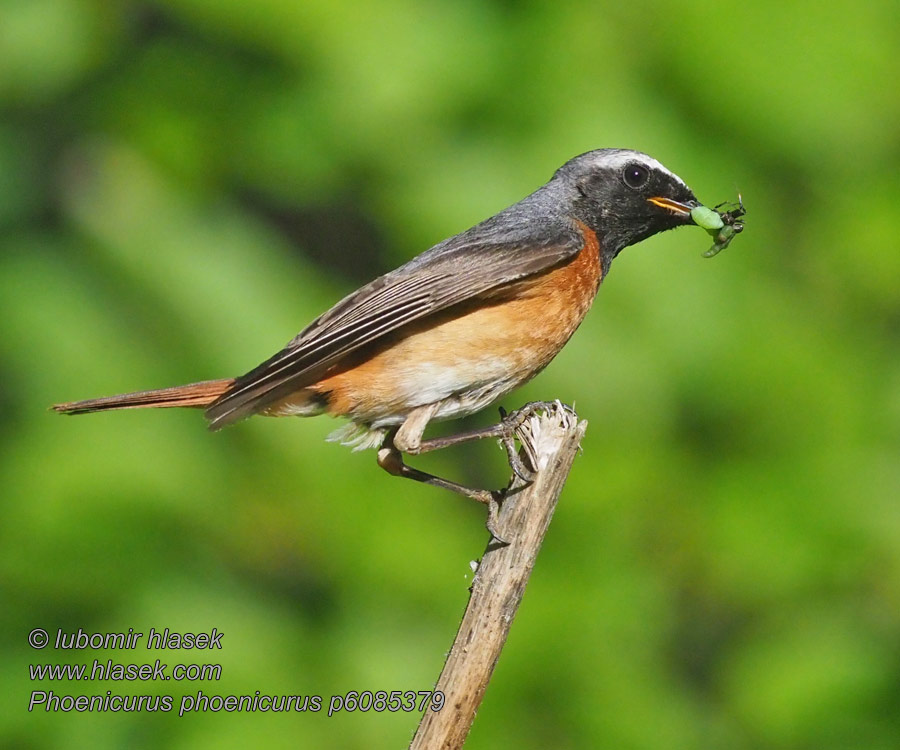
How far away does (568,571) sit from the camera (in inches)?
202

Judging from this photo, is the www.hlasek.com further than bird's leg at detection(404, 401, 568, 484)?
Yes

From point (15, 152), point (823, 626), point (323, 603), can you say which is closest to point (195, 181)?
point (15, 152)

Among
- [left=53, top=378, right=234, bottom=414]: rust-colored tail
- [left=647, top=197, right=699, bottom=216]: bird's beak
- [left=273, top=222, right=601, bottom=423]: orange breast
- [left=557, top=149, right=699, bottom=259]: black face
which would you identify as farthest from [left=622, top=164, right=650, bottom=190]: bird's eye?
[left=53, top=378, right=234, bottom=414]: rust-colored tail

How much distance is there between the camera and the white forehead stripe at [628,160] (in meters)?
5.29

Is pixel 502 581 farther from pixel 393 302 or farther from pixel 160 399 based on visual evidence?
pixel 160 399

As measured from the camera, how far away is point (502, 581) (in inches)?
160

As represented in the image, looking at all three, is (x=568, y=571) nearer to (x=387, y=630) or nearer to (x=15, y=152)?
(x=387, y=630)

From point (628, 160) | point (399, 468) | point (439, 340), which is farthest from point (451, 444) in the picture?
point (628, 160)

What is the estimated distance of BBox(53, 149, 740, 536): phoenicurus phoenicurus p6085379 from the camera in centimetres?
472

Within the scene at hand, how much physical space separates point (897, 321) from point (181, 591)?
3765mm

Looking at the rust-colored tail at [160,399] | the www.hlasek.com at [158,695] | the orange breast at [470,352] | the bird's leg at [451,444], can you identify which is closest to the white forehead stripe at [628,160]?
the orange breast at [470,352]

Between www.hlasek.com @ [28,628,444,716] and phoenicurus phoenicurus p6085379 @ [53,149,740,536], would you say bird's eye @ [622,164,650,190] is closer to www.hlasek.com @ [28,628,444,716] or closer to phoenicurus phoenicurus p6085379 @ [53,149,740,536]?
phoenicurus phoenicurus p6085379 @ [53,149,740,536]

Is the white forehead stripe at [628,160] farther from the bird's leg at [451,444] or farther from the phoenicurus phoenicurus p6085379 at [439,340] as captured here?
the bird's leg at [451,444]

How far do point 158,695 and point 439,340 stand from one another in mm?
1911
